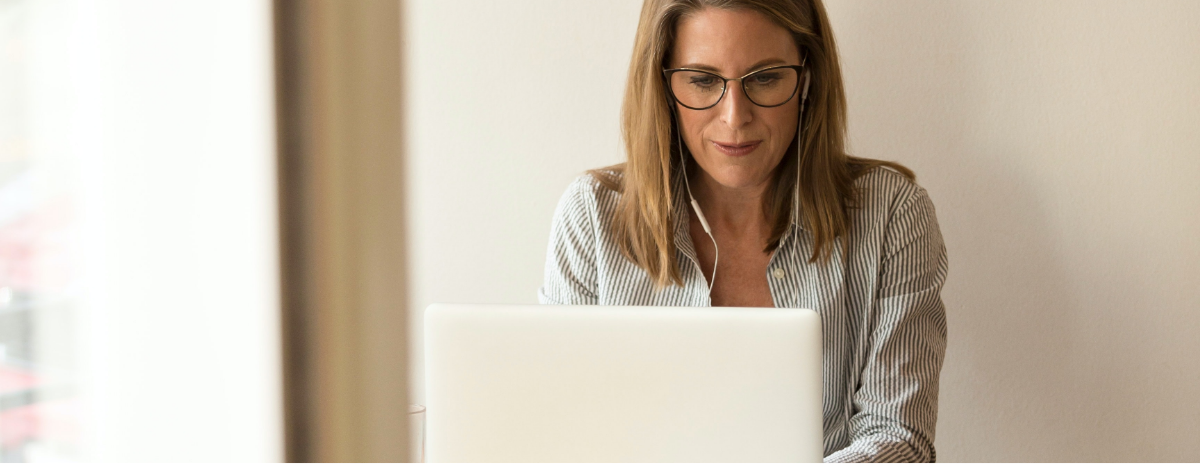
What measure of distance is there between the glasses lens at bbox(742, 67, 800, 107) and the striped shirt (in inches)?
6.9

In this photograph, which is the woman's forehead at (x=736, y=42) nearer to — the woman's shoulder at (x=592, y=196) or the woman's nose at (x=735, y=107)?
the woman's nose at (x=735, y=107)

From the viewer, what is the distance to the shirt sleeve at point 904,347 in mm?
1080

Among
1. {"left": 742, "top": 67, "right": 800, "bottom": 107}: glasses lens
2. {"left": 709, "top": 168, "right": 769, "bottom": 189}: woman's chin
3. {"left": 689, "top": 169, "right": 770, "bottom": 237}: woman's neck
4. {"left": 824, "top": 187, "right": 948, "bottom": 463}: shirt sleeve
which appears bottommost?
{"left": 824, "top": 187, "right": 948, "bottom": 463}: shirt sleeve

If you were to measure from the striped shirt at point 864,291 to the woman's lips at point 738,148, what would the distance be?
12 centimetres

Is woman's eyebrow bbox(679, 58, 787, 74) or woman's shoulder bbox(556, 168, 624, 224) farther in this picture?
woman's shoulder bbox(556, 168, 624, 224)

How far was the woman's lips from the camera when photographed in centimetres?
121

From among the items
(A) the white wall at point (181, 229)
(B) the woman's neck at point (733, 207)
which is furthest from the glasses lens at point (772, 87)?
(A) the white wall at point (181, 229)

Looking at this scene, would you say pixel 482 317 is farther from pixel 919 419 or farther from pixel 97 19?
pixel 919 419

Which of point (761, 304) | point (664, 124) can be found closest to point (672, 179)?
point (664, 124)

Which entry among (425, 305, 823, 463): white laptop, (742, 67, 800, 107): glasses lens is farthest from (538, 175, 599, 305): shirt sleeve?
(425, 305, 823, 463): white laptop

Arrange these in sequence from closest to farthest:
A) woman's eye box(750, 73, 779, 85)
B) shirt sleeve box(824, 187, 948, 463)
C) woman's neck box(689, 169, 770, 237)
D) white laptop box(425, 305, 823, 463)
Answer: white laptop box(425, 305, 823, 463)
shirt sleeve box(824, 187, 948, 463)
woman's eye box(750, 73, 779, 85)
woman's neck box(689, 169, 770, 237)

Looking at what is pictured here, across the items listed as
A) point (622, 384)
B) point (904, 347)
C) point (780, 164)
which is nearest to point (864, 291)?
point (904, 347)

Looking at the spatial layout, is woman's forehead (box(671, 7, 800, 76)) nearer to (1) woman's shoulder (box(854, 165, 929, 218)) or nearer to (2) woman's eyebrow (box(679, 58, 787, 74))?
(2) woman's eyebrow (box(679, 58, 787, 74))

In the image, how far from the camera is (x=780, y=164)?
51.1 inches
